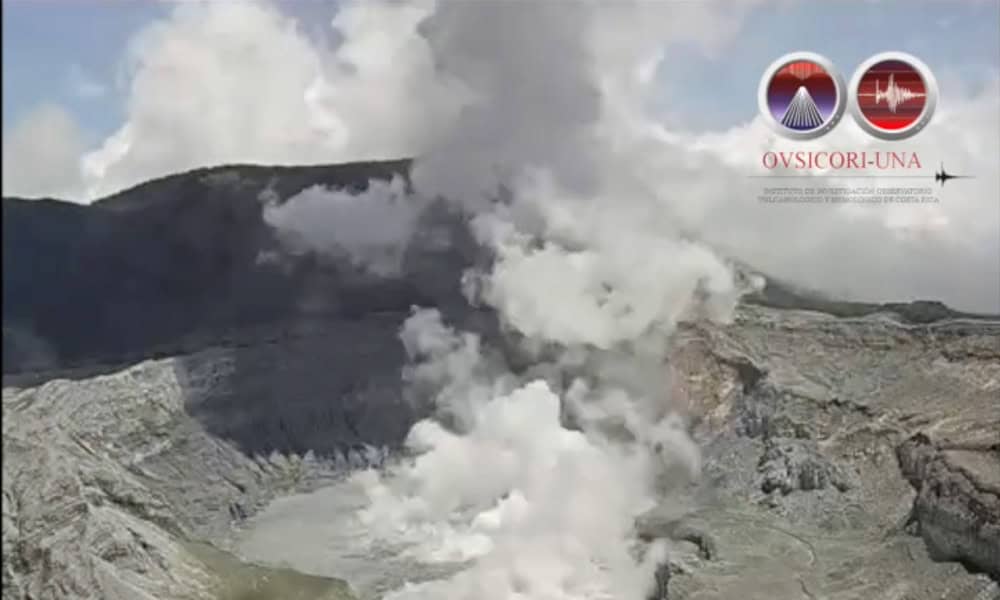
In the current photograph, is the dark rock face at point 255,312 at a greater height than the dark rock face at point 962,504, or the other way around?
the dark rock face at point 255,312

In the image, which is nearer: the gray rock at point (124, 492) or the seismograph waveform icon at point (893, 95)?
the seismograph waveform icon at point (893, 95)

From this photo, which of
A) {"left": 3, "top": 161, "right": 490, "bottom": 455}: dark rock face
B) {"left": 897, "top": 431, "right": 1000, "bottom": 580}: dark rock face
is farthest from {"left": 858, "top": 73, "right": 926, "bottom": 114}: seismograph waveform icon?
{"left": 3, "top": 161, "right": 490, "bottom": 455}: dark rock face

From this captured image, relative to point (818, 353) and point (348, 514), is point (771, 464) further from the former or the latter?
point (348, 514)

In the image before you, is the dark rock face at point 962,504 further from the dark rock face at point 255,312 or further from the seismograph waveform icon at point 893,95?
the dark rock face at point 255,312

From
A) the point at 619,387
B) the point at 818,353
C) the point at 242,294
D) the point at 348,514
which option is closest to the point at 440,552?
the point at 348,514

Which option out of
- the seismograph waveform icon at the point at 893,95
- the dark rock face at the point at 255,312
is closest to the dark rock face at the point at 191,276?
the dark rock face at the point at 255,312

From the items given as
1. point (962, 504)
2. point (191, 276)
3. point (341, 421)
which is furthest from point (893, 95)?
point (341, 421)

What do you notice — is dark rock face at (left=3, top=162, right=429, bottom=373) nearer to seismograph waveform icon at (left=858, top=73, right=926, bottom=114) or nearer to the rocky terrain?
the rocky terrain

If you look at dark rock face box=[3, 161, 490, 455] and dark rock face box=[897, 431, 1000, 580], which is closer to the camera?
dark rock face box=[897, 431, 1000, 580]
